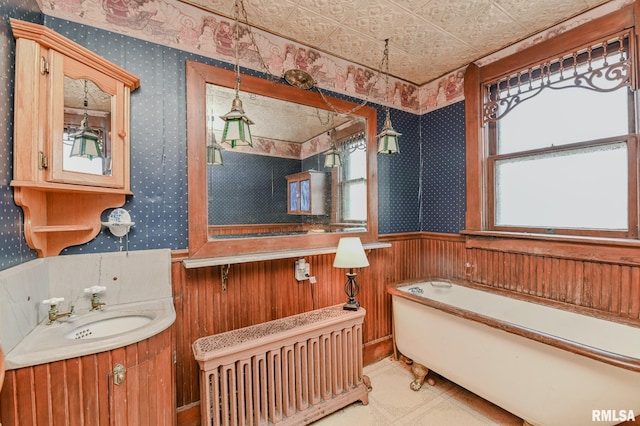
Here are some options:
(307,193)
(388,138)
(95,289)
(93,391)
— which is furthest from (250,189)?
(93,391)

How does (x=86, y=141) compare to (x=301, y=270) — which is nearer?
(x=86, y=141)

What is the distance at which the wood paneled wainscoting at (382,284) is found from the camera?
67.7 inches

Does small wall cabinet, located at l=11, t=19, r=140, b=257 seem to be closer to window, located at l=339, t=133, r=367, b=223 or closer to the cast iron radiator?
the cast iron radiator

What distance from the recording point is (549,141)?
7.05ft

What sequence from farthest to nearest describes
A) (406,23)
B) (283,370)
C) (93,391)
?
1. (406,23)
2. (283,370)
3. (93,391)

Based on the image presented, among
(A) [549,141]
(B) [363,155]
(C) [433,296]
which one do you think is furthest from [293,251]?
(A) [549,141]

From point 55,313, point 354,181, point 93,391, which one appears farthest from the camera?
point 354,181

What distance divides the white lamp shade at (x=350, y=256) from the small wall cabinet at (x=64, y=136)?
139cm

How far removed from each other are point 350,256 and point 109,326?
4.82ft

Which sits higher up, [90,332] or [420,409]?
[90,332]

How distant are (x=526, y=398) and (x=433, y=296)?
103 cm

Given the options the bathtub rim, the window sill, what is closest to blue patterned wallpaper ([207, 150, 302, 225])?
the bathtub rim

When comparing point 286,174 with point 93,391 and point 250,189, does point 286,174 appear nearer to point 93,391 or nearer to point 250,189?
point 250,189

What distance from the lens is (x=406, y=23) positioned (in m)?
1.92
